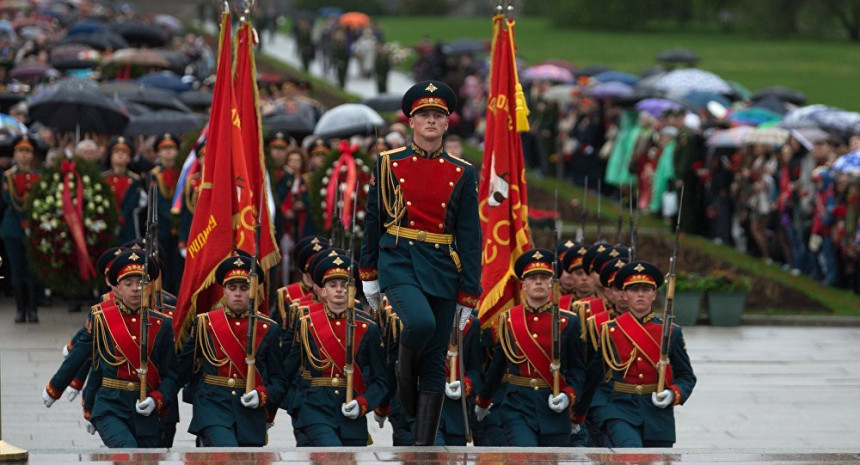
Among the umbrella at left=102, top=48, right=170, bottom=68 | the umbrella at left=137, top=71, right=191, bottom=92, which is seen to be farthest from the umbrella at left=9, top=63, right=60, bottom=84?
the umbrella at left=137, top=71, right=191, bottom=92

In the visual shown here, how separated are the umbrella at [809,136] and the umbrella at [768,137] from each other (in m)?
0.35

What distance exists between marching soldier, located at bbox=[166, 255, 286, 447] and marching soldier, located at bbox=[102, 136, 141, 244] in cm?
787

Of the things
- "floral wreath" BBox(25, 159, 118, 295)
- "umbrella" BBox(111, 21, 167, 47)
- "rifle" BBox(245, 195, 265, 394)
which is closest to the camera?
"rifle" BBox(245, 195, 265, 394)

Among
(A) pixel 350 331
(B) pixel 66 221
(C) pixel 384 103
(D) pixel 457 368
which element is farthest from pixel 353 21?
(A) pixel 350 331

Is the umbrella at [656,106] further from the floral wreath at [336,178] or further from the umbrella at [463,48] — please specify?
the umbrella at [463,48]

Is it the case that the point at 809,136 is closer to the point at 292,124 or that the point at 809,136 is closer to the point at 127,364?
the point at 292,124

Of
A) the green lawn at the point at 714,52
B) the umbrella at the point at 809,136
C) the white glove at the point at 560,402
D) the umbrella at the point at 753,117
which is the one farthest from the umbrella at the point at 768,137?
the green lawn at the point at 714,52

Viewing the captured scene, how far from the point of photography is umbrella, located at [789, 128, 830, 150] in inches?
882

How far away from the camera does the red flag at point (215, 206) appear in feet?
38.8

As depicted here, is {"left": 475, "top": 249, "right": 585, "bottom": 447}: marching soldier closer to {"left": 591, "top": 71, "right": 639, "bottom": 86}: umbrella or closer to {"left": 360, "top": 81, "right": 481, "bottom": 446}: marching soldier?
{"left": 360, "top": 81, "right": 481, "bottom": 446}: marching soldier

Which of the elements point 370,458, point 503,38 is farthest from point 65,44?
point 370,458

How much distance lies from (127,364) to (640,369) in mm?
3090

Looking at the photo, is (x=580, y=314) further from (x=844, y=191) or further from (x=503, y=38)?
(x=844, y=191)

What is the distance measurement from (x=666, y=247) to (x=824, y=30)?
52.2 metres
